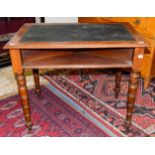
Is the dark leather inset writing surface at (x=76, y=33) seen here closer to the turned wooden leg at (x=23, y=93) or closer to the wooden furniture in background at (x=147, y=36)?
the turned wooden leg at (x=23, y=93)

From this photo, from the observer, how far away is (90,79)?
97.6 inches

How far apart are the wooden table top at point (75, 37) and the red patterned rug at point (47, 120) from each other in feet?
2.42

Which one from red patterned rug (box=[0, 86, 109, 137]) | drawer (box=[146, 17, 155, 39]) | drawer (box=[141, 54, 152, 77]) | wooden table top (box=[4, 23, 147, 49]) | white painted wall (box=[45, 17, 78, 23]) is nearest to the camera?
wooden table top (box=[4, 23, 147, 49])

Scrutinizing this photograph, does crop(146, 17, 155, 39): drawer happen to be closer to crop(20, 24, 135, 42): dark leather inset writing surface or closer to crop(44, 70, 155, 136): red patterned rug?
crop(20, 24, 135, 42): dark leather inset writing surface

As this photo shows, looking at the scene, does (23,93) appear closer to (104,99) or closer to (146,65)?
(104,99)

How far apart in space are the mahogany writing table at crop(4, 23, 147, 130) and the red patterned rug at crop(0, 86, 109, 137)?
0.21m

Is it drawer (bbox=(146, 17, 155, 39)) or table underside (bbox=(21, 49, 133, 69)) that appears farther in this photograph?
drawer (bbox=(146, 17, 155, 39))

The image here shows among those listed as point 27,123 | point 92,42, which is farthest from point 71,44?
point 27,123

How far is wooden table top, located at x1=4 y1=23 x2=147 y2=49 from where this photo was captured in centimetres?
128

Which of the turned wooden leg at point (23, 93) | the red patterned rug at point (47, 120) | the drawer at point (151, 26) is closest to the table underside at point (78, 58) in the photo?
the turned wooden leg at point (23, 93)

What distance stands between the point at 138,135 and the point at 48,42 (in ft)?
3.22

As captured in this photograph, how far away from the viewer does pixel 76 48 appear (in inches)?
54.7

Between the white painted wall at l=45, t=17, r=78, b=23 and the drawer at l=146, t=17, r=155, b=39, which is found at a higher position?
the drawer at l=146, t=17, r=155, b=39

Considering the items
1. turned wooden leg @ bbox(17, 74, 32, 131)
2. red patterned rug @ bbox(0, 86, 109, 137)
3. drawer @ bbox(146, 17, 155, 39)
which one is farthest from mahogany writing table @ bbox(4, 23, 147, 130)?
drawer @ bbox(146, 17, 155, 39)
